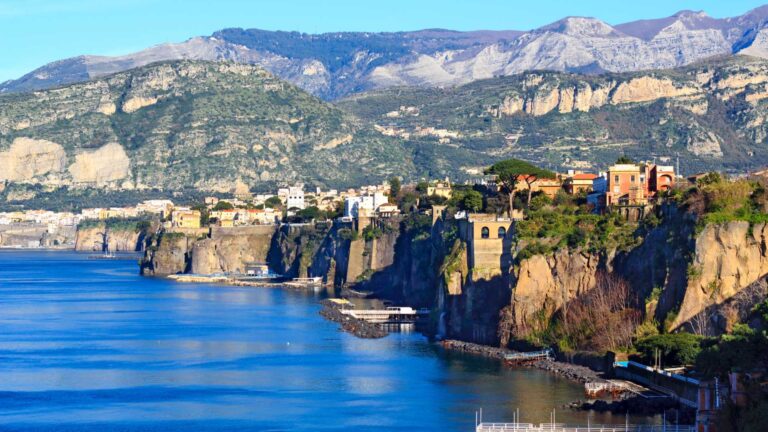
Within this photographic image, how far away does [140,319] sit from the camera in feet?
284

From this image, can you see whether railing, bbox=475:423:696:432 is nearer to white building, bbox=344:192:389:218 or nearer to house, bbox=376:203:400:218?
house, bbox=376:203:400:218

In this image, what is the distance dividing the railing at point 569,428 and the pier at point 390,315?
3536 cm

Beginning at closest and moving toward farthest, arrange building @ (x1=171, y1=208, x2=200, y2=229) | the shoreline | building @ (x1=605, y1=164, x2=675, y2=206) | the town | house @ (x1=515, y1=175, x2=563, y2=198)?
the shoreline
building @ (x1=605, y1=164, x2=675, y2=206)
the town
house @ (x1=515, y1=175, x2=563, y2=198)
building @ (x1=171, y1=208, x2=200, y2=229)

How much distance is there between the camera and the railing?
144ft

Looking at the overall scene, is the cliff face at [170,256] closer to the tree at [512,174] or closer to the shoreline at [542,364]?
the tree at [512,174]

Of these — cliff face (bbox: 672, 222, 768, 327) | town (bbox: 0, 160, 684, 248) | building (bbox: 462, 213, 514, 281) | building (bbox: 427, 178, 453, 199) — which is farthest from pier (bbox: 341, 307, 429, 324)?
cliff face (bbox: 672, 222, 768, 327)

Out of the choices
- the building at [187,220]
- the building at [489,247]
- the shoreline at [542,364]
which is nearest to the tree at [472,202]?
the building at [489,247]

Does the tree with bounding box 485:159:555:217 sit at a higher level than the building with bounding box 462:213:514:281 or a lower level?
higher

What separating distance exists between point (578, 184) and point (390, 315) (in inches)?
487

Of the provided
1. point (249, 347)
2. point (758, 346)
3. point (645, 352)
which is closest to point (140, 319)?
point (249, 347)

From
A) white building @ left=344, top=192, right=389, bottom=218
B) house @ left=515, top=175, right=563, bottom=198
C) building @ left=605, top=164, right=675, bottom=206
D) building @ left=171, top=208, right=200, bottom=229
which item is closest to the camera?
building @ left=605, top=164, right=675, bottom=206

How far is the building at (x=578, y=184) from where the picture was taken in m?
84.0

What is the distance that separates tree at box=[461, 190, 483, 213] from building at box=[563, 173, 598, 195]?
4.64 m

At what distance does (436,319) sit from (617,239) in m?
13.6
